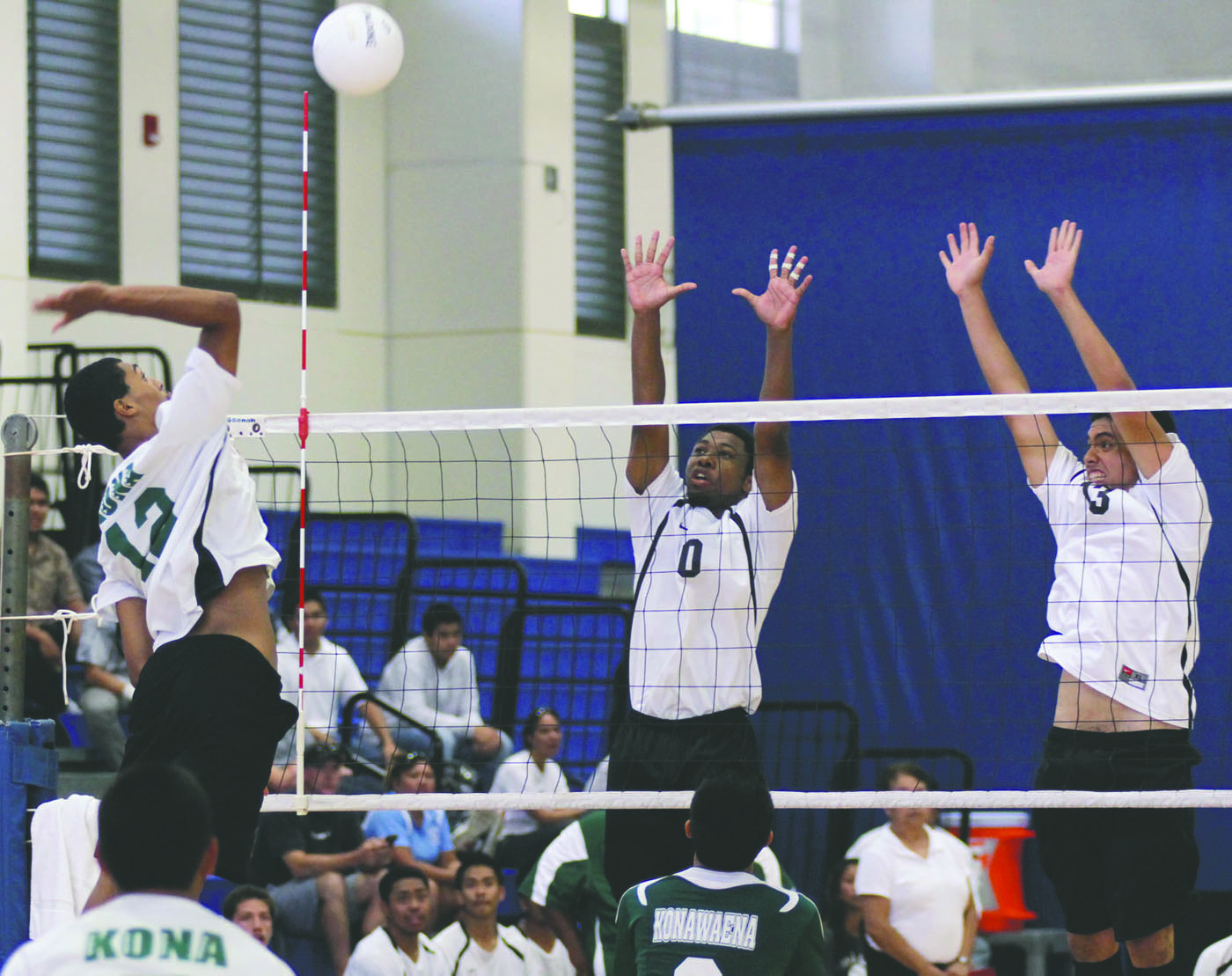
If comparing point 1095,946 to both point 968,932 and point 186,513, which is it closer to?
point 186,513

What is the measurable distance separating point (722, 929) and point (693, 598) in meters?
1.72

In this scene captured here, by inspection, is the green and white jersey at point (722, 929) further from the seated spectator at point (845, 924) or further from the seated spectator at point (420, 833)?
the seated spectator at point (845, 924)

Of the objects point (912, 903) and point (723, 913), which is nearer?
point (723, 913)

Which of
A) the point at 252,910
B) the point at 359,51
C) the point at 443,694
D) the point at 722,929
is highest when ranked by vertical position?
the point at 359,51

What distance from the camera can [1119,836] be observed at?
5.33m

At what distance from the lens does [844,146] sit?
774cm

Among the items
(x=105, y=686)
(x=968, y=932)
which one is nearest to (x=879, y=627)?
(x=968, y=932)

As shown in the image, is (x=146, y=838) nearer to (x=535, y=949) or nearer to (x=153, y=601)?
(x=153, y=601)

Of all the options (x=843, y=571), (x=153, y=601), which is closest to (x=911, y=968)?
(x=843, y=571)

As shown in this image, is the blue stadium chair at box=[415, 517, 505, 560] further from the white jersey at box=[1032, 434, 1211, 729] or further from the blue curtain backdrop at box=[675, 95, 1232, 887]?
the white jersey at box=[1032, 434, 1211, 729]

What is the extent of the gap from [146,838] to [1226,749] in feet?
18.9

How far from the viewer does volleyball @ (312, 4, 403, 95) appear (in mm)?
6969

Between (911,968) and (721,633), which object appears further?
Result: (911,968)

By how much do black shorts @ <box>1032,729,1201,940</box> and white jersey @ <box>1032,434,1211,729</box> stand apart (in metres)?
0.13
